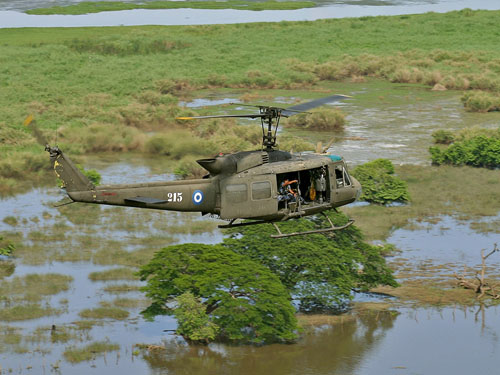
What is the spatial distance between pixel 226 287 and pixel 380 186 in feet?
85.9

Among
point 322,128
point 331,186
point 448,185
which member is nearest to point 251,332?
point 331,186

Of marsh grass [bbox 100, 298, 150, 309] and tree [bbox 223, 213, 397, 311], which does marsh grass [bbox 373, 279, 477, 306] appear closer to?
tree [bbox 223, 213, 397, 311]

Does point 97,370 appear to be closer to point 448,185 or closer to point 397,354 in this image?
point 397,354

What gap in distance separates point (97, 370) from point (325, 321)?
13.1 m

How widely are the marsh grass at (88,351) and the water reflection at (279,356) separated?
76.5 inches

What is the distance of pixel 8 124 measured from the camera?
9181 centimetres

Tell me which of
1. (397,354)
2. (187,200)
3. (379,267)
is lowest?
(397,354)

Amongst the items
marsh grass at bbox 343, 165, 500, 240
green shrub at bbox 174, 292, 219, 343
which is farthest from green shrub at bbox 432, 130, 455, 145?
green shrub at bbox 174, 292, 219, 343

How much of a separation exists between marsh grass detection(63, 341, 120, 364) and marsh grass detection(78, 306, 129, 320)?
9.55 feet

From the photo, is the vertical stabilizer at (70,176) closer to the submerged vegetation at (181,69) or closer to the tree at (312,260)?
the tree at (312,260)

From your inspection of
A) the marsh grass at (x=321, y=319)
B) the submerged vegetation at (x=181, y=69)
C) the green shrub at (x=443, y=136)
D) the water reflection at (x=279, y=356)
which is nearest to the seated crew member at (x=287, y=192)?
the water reflection at (x=279, y=356)

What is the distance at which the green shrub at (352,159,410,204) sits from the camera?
7275cm

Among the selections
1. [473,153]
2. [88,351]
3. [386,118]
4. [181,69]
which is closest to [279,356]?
[88,351]

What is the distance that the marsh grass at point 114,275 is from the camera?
58.6m
